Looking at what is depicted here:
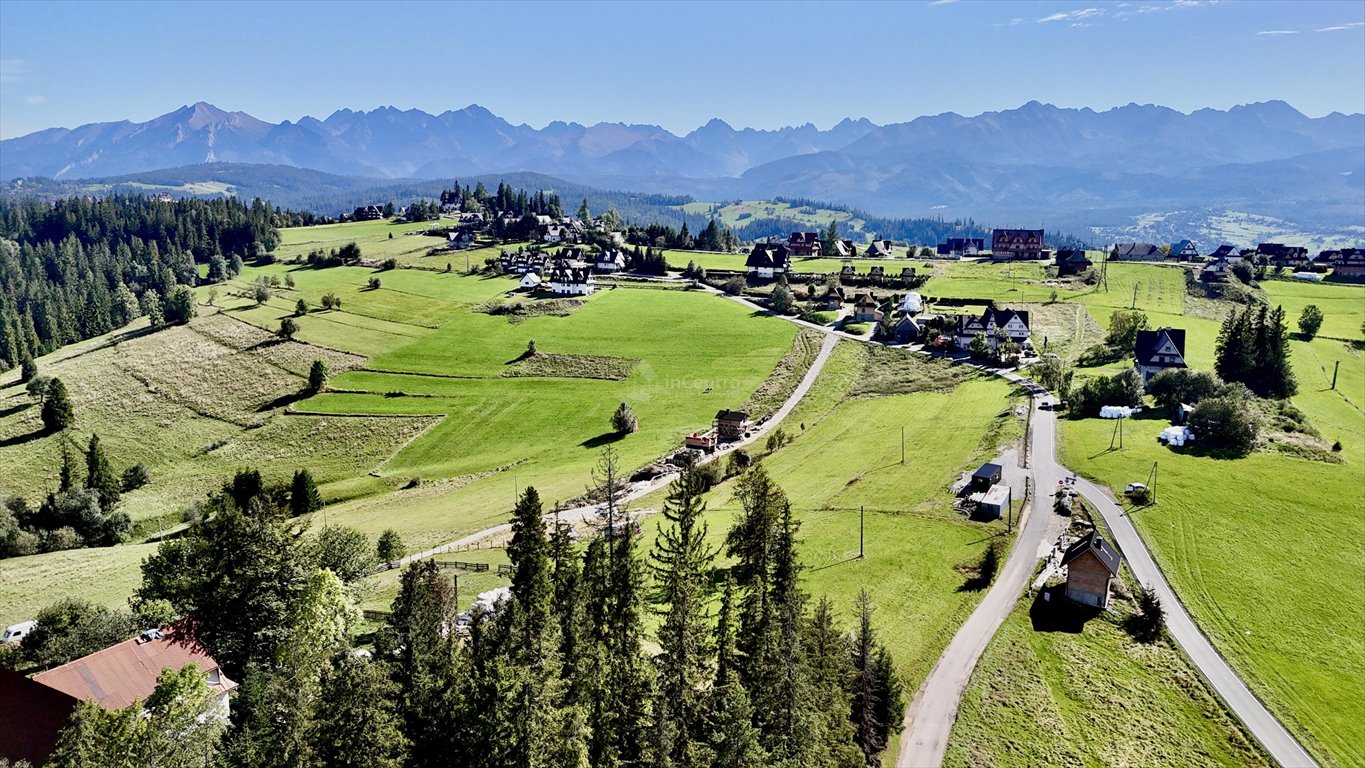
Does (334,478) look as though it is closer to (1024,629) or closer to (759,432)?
(759,432)

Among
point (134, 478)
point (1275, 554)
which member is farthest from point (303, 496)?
point (1275, 554)

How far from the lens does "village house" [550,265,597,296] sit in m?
148

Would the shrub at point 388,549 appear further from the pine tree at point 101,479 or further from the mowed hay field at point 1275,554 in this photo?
the mowed hay field at point 1275,554

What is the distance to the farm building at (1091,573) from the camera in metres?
46.3

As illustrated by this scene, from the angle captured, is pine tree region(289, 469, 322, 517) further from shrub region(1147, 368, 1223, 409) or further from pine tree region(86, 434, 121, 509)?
shrub region(1147, 368, 1223, 409)

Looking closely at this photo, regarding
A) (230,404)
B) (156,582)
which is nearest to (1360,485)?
(156,582)

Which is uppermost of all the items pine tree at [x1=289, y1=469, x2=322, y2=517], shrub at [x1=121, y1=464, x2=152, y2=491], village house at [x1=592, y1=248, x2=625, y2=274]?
village house at [x1=592, y1=248, x2=625, y2=274]

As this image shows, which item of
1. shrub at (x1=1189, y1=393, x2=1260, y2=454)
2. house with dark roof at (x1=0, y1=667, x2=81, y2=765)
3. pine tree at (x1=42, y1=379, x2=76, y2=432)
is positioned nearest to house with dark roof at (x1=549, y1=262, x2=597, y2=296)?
pine tree at (x1=42, y1=379, x2=76, y2=432)

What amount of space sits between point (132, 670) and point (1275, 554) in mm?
69105

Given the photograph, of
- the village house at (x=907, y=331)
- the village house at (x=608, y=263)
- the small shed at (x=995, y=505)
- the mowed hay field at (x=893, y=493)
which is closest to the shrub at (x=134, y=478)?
the mowed hay field at (x=893, y=493)

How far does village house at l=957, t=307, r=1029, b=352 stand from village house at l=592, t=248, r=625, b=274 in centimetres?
8693

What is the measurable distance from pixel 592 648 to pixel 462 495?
51.7 meters

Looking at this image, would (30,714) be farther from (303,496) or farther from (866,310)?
(866,310)

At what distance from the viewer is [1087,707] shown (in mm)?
38500
